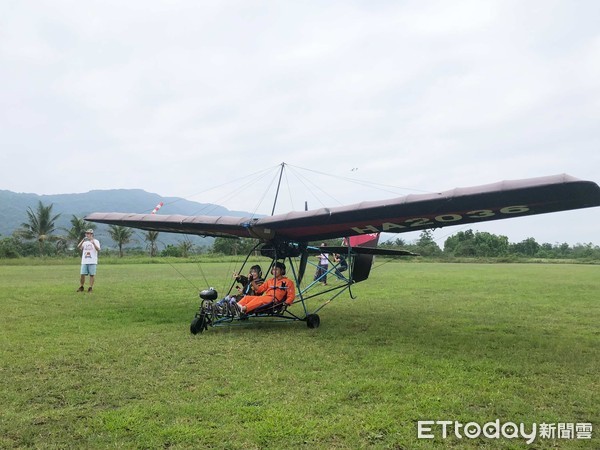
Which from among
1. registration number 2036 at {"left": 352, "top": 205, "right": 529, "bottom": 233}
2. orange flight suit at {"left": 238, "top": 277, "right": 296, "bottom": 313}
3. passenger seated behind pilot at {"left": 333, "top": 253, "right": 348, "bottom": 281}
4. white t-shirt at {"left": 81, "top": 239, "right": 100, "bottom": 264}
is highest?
registration number 2036 at {"left": 352, "top": 205, "right": 529, "bottom": 233}

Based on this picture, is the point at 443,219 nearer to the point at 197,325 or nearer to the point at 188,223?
the point at 197,325

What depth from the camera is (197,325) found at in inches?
284

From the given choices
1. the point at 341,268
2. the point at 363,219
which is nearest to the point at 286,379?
the point at 363,219

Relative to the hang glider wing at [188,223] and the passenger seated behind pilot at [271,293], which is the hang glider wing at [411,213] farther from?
the passenger seated behind pilot at [271,293]

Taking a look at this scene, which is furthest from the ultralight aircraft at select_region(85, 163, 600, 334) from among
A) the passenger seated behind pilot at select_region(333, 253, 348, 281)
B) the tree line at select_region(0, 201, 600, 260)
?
the tree line at select_region(0, 201, 600, 260)

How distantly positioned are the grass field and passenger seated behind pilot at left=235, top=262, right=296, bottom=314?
0.48 metres

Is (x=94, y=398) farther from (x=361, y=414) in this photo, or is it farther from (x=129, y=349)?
(x=361, y=414)

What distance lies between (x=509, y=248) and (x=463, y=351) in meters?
68.4

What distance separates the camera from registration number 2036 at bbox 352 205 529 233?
6.02 m

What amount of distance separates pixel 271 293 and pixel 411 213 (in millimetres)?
3072

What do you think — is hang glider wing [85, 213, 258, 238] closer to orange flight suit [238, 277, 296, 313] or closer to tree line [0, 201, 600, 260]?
orange flight suit [238, 277, 296, 313]

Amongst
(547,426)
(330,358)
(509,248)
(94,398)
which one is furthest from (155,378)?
(509,248)

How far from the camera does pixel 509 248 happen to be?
222ft

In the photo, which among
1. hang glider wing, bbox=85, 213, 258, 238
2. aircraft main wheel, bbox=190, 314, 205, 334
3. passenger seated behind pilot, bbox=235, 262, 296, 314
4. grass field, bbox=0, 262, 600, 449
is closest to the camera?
grass field, bbox=0, 262, 600, 449
